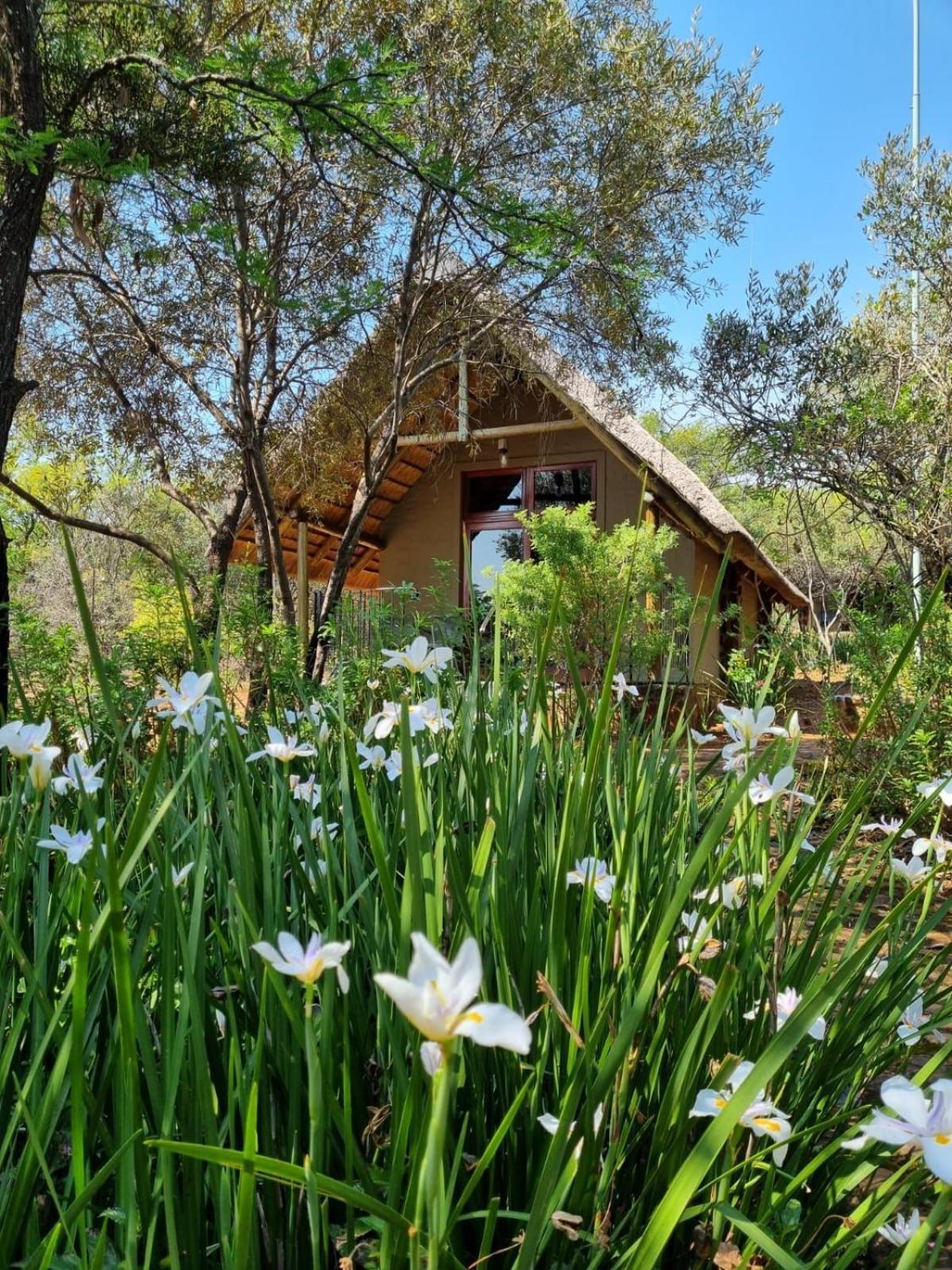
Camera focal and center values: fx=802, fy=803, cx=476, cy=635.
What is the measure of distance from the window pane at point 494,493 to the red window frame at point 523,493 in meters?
0.03

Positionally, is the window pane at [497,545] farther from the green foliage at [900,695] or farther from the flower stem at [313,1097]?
the flower stem at [313,1097]

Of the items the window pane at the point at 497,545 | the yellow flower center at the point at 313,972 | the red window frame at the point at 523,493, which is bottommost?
the yellow flower center at the point at 313,972

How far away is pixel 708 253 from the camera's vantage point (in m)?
6.48

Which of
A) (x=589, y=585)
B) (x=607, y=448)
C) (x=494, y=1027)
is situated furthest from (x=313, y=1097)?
(x=607, y=448)

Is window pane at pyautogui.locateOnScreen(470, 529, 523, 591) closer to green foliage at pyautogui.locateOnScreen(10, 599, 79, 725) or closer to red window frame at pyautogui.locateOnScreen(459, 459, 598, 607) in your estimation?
red window frame at pyautogui.locateOnScreen(459, 459, 598, 607)

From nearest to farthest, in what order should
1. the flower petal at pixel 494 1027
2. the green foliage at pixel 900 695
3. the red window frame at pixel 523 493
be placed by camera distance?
1. the flower petal at pixel 494 1027
2. the green foliage at pixel 900 695
3. the red window frame at pixel 523 493

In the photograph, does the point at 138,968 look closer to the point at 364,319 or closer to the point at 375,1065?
the point at 375,1065

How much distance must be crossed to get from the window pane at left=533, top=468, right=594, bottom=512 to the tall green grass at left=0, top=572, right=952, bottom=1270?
9.54 metres

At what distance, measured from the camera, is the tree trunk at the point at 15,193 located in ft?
10.9

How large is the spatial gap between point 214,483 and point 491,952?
7.72m

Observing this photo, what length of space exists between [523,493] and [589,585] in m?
4.14

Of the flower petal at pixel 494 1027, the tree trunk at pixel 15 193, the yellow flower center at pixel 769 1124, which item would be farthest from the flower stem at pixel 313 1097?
the tree trunk at pixel 15 193

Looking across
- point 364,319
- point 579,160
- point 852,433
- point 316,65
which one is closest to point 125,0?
point 316,65

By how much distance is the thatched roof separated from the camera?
735 centimetres
